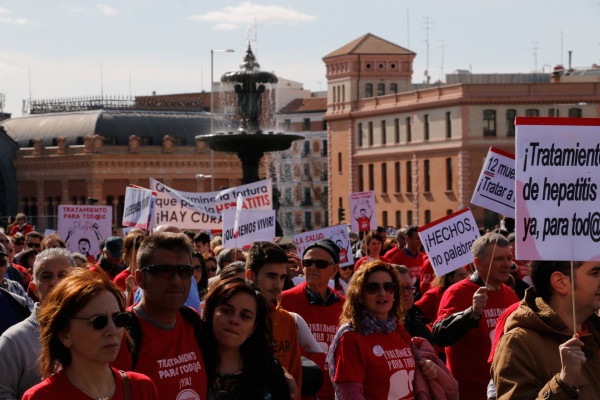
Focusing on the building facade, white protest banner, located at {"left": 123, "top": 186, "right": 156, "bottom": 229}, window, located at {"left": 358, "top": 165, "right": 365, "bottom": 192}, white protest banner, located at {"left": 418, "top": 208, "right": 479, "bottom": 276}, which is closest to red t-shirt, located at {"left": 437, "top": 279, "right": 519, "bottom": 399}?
white protest banner, located at {"left": 418, "top": 208, "right": 479, "bottom": 276}

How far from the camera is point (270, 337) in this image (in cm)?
562

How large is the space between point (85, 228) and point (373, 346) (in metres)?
9.99

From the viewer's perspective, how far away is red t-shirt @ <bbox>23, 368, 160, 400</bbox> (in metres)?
4.53

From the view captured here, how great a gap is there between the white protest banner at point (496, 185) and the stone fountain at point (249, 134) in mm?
12340

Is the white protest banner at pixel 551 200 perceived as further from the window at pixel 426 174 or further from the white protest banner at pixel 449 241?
the window at pixel 426 174

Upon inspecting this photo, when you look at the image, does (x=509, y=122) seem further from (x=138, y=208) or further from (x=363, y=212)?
(x=138, y=208)

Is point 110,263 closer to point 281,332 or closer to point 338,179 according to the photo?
point 281,332

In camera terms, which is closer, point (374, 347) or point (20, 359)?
point (20, 359)

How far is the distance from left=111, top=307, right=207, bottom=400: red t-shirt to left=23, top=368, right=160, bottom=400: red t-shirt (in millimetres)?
586

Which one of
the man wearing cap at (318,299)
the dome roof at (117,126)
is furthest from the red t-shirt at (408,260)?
the dome roof at (117,126)

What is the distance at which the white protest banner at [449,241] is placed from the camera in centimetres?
1013

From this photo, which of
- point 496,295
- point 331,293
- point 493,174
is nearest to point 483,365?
point 496,295

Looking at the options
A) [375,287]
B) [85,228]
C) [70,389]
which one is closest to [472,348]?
[375,287]

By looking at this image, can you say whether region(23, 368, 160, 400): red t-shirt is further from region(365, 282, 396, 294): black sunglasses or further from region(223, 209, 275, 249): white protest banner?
region(223, 209, 275, 249): white protest banner
